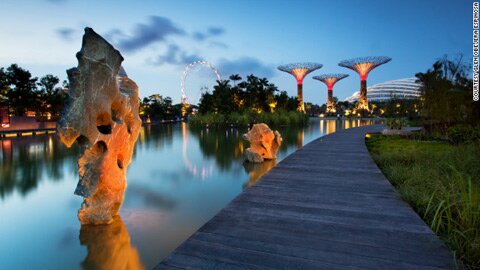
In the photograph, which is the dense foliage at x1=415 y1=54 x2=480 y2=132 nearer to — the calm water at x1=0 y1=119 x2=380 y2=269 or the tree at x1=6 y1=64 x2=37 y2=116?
the calm water at x1=0 y1=119 x2=380 y2=269

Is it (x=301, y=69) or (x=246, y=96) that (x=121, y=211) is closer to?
(x=246, y=96)

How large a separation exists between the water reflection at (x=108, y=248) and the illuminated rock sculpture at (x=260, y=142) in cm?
607

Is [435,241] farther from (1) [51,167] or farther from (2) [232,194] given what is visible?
(1) [51,167]

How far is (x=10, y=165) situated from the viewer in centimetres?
1095

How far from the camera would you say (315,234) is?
303 cm

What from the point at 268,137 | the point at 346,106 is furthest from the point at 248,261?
the point at 346,106

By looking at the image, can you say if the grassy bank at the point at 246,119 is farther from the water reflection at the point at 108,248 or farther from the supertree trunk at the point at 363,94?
the supertree trunk at the point at 363,94

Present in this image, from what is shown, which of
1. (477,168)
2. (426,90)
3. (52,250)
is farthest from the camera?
(426,90)

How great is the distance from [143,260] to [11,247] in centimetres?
227

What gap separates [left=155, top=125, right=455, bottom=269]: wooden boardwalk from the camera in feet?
8.17

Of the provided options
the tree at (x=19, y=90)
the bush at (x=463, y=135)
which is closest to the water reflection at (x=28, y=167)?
the bush at (x=463, y=135)

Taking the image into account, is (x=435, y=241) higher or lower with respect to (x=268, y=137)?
lower

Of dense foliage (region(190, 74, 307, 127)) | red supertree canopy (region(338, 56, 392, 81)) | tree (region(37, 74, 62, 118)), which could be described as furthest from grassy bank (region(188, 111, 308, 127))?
red supertree canopy (region(338, 56, 392, 81))

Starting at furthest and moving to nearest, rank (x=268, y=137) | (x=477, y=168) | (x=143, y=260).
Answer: (x=268, y=137)
(x=477, y=168)
(x=143, y=260)
